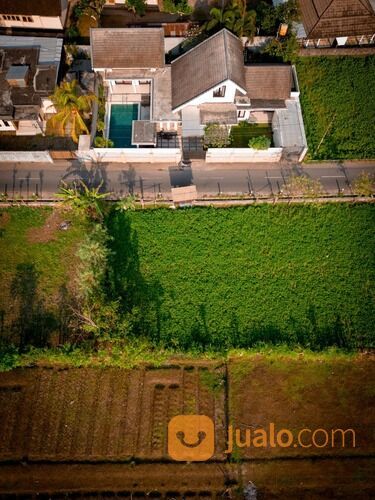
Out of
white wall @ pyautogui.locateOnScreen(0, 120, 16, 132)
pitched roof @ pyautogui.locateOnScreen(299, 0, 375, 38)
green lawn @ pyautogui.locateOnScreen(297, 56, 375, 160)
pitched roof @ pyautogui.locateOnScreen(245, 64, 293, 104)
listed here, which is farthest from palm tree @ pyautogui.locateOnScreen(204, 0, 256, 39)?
white wall @ pyautogui.locateOnScreen(0, 120, 16, 132)

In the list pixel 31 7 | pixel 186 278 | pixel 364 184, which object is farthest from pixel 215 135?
pixel 31 7

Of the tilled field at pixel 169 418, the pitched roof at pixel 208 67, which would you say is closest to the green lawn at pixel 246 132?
the pitched roof at pixel 208 67

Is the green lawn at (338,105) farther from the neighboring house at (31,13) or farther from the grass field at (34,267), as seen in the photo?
the neighboring house at (31,13)

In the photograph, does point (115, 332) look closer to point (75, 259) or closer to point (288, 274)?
point (75, 259)

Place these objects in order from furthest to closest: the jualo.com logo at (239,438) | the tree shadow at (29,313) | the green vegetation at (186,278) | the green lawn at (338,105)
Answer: the green lawn at (338,105) → the tree shadow at (29,313) → the green vegetation at (186,278) → the jualo.com logo at (239,438)

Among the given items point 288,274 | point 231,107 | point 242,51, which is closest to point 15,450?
point 288,274

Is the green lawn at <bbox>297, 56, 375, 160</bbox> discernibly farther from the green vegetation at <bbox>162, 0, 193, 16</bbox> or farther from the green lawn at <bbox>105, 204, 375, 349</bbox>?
the green vegetation at <bbox>162, 0, 193, 16</bbox>
